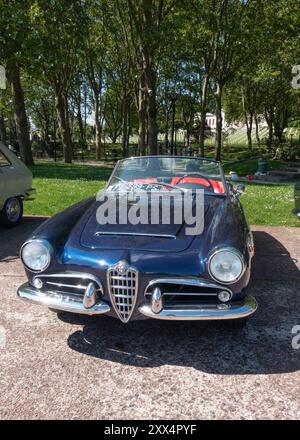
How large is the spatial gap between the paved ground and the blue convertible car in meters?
0.36

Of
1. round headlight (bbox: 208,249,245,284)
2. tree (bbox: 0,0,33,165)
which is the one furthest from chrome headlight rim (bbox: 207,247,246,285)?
tree (bbox: 0,0,33,165)

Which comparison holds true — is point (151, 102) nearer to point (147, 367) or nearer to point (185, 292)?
point (185, 292)

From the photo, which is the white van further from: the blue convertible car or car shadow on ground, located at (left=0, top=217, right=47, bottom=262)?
the blue convertible car

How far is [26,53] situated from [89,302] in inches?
510

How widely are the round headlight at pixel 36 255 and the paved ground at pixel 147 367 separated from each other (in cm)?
60

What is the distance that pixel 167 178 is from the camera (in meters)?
5.16

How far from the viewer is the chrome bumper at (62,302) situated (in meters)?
3.15

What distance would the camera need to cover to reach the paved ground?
2.57m

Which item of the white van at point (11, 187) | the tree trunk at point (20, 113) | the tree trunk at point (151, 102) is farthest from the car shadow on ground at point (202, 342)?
the tree trunk at point (20, 113)

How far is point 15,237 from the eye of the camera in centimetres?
672

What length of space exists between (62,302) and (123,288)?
0.52 meters

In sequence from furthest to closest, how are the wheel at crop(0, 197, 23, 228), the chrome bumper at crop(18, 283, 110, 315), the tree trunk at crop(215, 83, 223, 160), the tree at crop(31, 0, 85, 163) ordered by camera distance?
the tree trunk at crop(215, 83, 223, 160), the tree at crop(31, 0, 85, 163), the wheel at crop(0, 197, 23, 228), the chrome bumper at crop(18, 283, 110, 315)

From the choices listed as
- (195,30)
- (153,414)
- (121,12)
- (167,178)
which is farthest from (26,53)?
(153,414)

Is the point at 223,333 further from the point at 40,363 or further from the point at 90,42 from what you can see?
the point at 90,42
